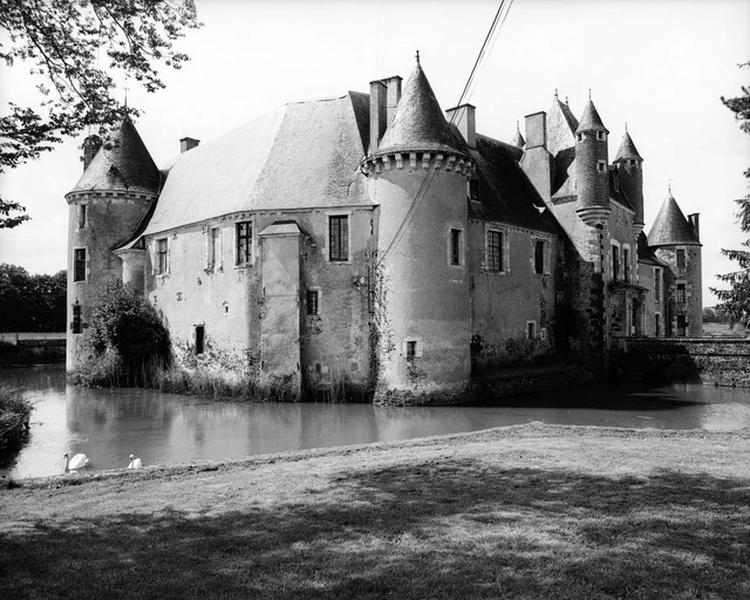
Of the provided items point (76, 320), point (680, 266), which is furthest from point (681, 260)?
point (76, 320)

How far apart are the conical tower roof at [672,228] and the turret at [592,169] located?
18.4 metres

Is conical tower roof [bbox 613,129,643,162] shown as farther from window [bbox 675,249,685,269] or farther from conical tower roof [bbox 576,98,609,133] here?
window [bbox 675,249,685,269]

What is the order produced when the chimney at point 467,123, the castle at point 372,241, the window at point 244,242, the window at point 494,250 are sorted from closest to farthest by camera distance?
the castle at point 372,241
the window at point 244,242
the window at point 494,250
the chimney at point 467,123

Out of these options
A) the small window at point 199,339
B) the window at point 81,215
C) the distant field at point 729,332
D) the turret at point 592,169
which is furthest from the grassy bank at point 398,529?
the window at point 81,215

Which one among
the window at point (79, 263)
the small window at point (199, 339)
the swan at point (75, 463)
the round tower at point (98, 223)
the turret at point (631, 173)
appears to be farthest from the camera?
the turret at point (631, 173)

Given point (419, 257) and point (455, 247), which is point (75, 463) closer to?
point (419, 257)

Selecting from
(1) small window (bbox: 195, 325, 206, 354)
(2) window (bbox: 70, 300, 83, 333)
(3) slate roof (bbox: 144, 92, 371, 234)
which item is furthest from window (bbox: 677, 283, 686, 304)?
(2) window (bbox: 70, 300, 83, 333)

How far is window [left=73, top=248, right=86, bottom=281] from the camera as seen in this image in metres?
31.1

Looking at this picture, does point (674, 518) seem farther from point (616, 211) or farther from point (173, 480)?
point (616, 211)

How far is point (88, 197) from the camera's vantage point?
30578mm

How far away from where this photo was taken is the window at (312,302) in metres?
23.2

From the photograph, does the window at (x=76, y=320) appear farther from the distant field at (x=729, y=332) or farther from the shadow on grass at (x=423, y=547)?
the distant field at (x=729, y=332)

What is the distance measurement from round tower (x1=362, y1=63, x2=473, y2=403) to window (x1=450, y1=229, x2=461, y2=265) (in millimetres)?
81

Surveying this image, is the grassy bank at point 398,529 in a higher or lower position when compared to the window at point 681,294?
lower
